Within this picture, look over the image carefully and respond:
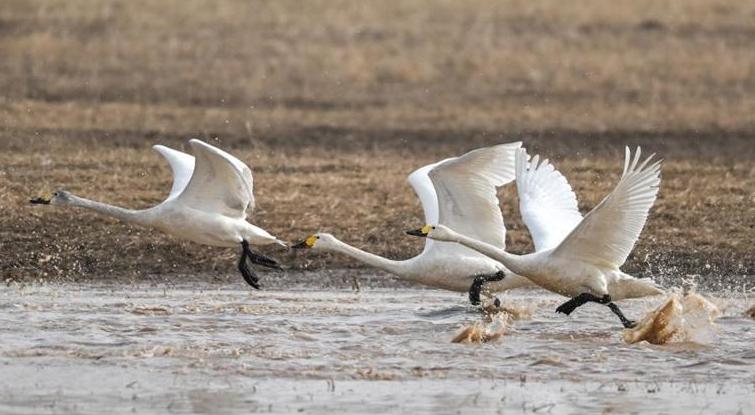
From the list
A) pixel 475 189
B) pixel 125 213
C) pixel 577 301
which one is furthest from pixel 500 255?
pixel 125 213

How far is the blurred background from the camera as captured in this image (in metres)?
13.9

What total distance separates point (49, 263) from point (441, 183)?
3432mm

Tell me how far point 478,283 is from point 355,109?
35.3 ft

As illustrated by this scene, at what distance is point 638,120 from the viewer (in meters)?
21.3

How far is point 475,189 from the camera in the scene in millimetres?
11766

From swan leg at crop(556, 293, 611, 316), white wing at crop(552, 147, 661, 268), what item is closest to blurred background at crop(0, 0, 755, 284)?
swan leg at crop(556, 293, 611, 316)

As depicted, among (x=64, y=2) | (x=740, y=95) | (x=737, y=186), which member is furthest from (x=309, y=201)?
(x=64, y=2)

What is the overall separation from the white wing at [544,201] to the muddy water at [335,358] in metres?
0.58

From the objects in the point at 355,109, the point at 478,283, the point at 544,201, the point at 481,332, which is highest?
the point at 544,201

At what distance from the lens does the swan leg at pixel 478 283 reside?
11.6 metres

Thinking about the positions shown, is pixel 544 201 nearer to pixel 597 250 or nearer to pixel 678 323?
pixel 597 250

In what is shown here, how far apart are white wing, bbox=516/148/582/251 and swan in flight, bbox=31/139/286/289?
6.19 feet

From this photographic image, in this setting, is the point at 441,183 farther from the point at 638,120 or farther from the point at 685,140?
the point at 638,120

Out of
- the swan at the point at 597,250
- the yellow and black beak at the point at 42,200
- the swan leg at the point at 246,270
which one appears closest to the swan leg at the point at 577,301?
the swan at the point at 597,250
